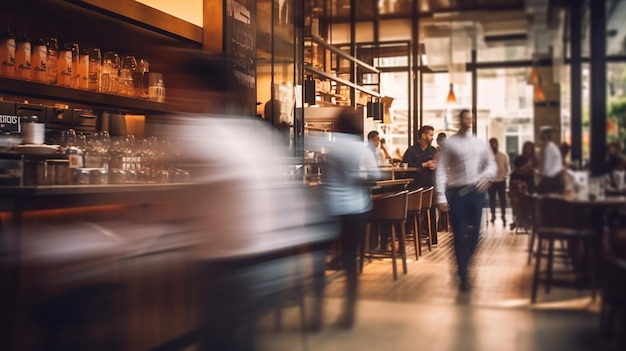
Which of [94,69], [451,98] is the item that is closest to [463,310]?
[451,98]

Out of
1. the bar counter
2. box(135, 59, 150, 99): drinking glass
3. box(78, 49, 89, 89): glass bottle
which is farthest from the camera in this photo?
box(135, 59, 150, 99): drinking glass

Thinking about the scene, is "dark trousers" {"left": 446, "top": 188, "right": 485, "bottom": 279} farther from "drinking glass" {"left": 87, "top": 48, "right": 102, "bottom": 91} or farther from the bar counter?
"drinking glass" {"left": 87, "top": 48, "right": 102, "bottom": 91}

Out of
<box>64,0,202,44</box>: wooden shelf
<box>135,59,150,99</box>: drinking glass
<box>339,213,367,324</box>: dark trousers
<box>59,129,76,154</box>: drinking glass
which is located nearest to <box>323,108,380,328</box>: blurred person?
<box>339,213,367,324</box>: dark trousers

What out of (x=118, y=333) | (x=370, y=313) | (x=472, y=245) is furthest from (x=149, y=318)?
(x=472, y=245)

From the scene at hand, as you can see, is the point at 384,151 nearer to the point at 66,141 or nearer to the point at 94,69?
the point at 66,141

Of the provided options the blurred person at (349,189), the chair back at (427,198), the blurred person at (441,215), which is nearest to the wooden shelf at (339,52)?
the blurred person at (349,189)

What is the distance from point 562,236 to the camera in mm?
1469

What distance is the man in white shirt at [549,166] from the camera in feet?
4.81

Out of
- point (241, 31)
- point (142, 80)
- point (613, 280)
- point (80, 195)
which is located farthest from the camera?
point (142, 80)

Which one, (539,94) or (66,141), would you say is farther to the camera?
(66,141)

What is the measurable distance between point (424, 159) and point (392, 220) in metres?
0.19

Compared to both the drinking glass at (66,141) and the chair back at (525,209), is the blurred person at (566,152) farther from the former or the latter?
the drinking glass at (66,141)

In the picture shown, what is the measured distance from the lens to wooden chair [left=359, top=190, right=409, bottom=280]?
1.60 meters

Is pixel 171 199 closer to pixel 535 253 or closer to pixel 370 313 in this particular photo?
pixel 370 313
